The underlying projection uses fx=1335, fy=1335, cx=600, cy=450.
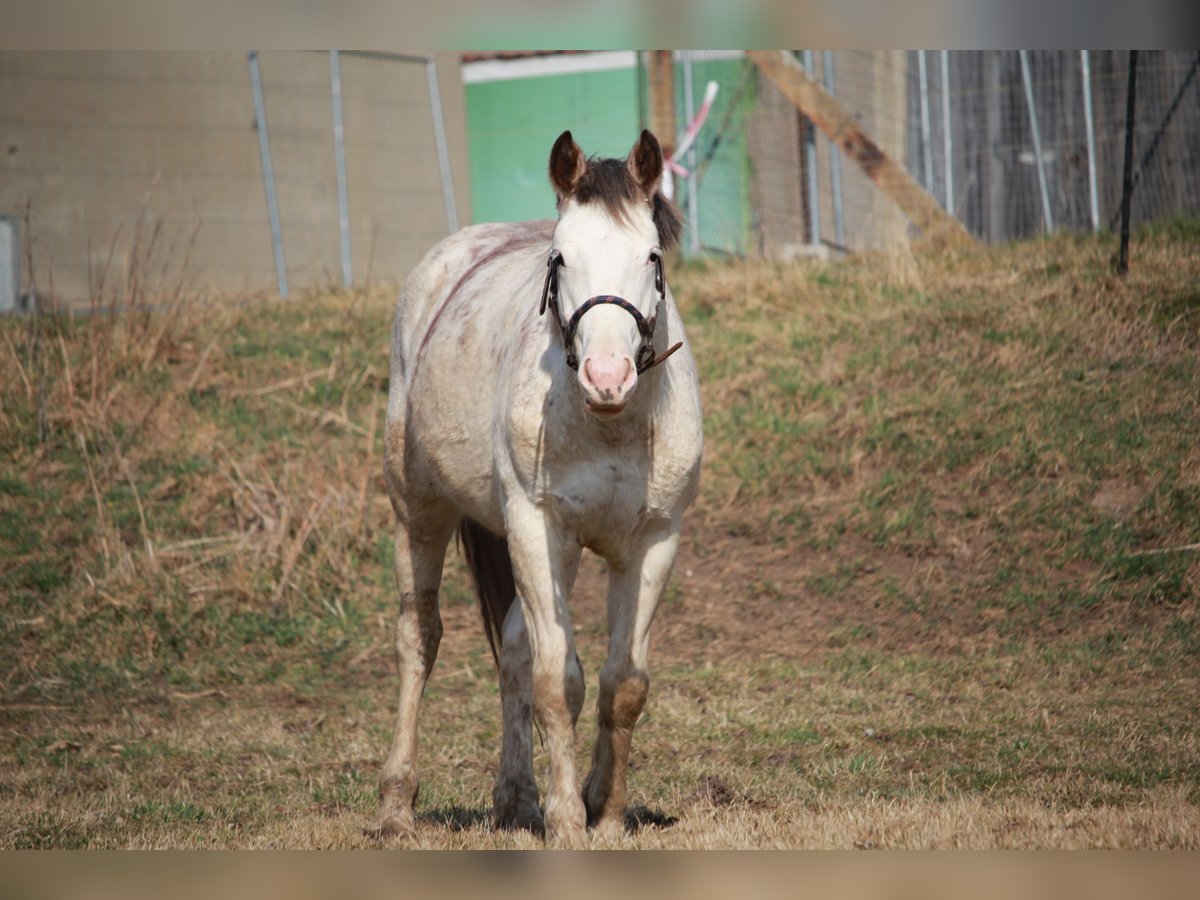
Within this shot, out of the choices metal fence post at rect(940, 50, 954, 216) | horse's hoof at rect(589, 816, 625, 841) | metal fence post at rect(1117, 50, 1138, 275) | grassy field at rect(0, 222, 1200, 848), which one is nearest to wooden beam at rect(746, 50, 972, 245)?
grassy field at rect(0, 222, 1200, 848)

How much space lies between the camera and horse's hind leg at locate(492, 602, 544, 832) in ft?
16.4

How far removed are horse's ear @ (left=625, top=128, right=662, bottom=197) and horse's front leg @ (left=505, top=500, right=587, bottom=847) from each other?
3.67 ft

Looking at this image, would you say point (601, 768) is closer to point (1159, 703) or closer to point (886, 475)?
point (1159, 703)

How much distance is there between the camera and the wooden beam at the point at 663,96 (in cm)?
1334

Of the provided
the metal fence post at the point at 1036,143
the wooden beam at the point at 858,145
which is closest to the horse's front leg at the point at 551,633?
the wooden beam at the point at 858,145

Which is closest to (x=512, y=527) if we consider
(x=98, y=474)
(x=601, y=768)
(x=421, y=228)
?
(x=601, y=768)

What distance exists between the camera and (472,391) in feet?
17.3

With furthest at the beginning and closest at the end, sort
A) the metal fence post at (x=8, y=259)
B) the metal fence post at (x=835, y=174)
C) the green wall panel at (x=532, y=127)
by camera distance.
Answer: the green wall panel at (x=532, y=127)
the metal fence post at (x=835, y=174)
the metal fence post at (x=8, y=259)

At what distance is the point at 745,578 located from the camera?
362 inches

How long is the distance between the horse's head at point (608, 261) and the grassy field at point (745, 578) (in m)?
1.56

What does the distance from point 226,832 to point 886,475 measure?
6.07 metres

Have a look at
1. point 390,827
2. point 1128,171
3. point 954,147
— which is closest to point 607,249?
point 390,827

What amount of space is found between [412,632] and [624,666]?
1.47 meters

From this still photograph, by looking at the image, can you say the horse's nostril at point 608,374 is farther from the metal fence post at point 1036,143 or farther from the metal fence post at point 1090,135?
the metal fence post at point 1036,143
